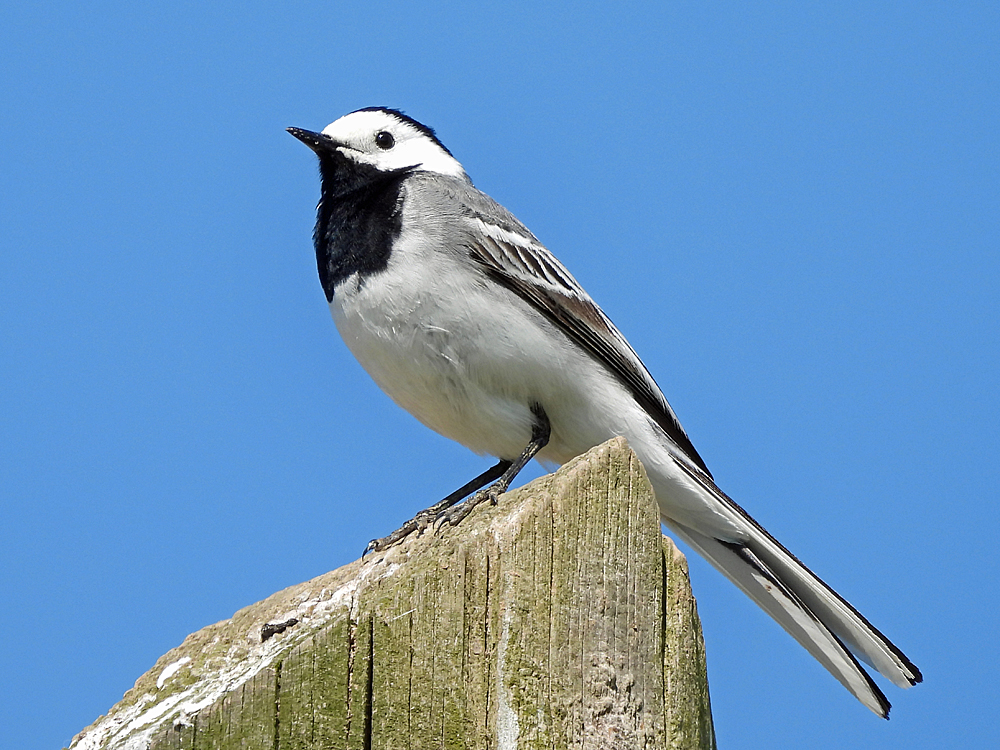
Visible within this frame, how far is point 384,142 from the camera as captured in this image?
622cm

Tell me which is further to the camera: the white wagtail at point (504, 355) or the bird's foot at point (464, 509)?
the white wagtail at point (504, 355)

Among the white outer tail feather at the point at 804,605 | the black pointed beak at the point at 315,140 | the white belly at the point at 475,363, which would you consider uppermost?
the black pointed beak at the point at 315,140

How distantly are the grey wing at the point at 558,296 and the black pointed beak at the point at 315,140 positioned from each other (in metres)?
0.95

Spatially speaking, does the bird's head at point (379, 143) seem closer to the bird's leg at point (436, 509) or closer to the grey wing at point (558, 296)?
the grey wing at point (558, 296)

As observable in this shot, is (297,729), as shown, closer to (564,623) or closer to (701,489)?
(564,623)

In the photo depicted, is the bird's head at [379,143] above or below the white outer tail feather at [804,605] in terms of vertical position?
above

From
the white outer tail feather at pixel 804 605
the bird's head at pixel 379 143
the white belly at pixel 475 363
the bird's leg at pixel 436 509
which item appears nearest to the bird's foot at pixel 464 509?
the bird's leg at pixel 436 509

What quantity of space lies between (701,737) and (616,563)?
1.76ft

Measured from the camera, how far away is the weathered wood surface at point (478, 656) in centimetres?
255

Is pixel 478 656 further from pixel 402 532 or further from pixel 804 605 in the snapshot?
pixel 804 605

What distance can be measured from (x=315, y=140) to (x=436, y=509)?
7.93ft

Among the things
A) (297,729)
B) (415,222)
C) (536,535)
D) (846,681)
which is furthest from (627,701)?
(415,222)

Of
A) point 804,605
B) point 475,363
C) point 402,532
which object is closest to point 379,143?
point 475,363

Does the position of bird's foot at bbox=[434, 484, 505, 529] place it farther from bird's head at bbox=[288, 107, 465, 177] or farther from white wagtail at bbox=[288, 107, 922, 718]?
bird's head at bbox=[288, 107, 465, 177]
